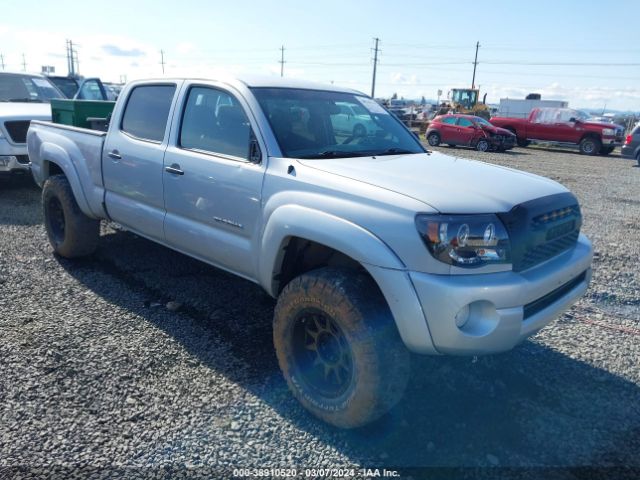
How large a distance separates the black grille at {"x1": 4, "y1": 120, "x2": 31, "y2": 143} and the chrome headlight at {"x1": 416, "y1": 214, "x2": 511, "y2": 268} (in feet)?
25.8

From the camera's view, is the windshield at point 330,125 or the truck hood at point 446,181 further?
the windshield at point 330,125

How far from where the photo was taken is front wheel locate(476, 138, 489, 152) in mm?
20789

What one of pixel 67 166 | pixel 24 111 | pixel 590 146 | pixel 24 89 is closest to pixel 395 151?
pixel 67 166

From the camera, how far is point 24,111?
8.61m

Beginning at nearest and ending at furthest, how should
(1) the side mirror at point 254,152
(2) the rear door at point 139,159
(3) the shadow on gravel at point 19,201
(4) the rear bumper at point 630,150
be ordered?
(1) the side mirror at point 254,152, (2) the rear door at point 139,159, (3) the shadow on gravel at point 19,201, (4) the rear bumper at point 630,150

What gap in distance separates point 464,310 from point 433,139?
20751mm

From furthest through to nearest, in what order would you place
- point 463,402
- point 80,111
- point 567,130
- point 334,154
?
1. point 567,130
2. point 80,111
3. point 334,154
4. point 463,402

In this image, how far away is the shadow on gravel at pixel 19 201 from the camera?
7.05m

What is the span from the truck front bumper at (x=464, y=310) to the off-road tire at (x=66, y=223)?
3.67m

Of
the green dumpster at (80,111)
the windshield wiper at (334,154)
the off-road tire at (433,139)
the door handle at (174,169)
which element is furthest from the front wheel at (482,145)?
the door handle at (174,169)

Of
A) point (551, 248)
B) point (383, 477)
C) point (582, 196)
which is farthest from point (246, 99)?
point (582, 196)

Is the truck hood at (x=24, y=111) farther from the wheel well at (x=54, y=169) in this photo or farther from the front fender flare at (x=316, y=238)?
the front fender flare at (x=316, y=238)

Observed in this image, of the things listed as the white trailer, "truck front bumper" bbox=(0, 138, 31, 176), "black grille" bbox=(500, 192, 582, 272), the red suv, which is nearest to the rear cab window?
"black grille" bbox=(500, 192, 582, 272)

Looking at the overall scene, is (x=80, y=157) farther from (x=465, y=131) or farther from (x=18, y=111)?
(x=465, y=131)
